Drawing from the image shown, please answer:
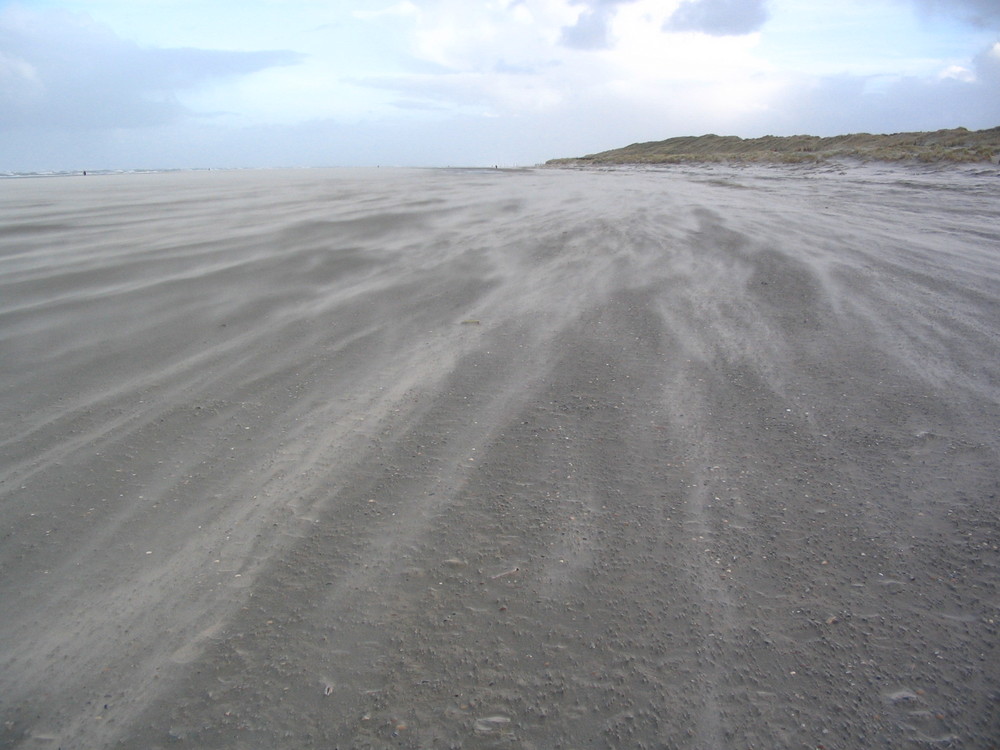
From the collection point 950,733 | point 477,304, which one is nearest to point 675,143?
point 477,304

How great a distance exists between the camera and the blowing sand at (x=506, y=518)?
5.12 feet

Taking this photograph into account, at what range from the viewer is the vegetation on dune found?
1738 cm

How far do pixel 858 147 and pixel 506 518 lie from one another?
2849cm

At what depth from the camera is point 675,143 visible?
49281 mm

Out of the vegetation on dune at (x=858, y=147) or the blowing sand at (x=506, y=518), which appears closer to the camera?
the blowing sand at (x=506, y=518)

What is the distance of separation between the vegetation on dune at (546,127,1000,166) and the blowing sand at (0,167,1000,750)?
16.4 meters

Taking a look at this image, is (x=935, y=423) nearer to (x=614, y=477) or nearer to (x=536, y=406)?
(x=614, y=477)

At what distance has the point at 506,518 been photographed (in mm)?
2238

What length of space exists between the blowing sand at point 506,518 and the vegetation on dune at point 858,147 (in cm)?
1635

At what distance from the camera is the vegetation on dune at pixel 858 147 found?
17375mm

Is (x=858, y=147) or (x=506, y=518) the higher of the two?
(x=858, y=147)

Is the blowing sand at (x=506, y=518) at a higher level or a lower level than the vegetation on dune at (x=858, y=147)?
lower

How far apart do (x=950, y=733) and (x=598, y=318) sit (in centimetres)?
313

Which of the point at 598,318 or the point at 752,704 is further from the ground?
the point at 598,318
